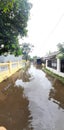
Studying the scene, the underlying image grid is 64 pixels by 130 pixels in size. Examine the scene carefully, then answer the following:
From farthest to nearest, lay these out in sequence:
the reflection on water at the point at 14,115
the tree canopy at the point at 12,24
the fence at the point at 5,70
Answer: the fence at the point at 5,70, the tree canopy at the point at 12,24, the reflection on water at the point at 14,115

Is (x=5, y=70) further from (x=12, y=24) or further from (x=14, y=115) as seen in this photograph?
(x=14, y=115)

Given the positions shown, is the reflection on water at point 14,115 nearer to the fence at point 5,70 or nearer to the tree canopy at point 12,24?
the tree canopy at point 12,24

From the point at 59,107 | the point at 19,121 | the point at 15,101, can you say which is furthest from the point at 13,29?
the point at 19,121

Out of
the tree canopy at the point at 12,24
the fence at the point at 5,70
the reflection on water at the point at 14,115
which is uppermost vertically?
the tree canopy at the point at 12,24

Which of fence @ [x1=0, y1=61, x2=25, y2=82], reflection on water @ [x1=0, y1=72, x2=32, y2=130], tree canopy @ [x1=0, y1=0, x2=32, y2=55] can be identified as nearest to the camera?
reflection on water @ [x1=0, y1=72, x2=32, y2=130]

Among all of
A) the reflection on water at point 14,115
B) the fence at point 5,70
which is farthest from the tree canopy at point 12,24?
the reflection on water at point 14,115

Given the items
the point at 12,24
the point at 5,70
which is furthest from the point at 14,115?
the point at 5,70

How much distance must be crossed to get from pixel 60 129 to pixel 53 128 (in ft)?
0.74

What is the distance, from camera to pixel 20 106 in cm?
732

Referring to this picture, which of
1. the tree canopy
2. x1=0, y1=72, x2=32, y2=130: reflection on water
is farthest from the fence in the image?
x1=0, y1=72, x2=32, y2=130: reflection on water

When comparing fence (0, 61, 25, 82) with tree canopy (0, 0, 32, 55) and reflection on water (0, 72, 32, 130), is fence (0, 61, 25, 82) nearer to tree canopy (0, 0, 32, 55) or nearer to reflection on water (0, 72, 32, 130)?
tree canopy (0, 0, 32, 55)

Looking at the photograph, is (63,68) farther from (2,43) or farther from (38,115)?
(38,115)

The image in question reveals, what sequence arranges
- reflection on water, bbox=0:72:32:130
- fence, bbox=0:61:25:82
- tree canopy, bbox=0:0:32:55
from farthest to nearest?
fence, bbox=0:61:25:82 < tree canopy, bbox=0:0:32:55 < reflection on water, bbox=0:72:32:130

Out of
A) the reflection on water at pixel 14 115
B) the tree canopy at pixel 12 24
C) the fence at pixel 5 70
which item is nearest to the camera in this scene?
the reflection on water at pixel 14 115
